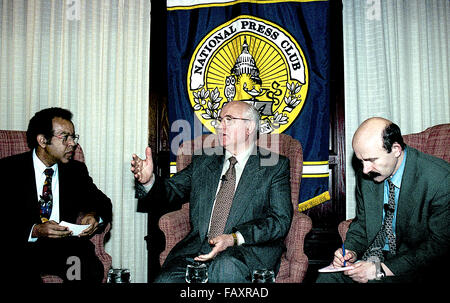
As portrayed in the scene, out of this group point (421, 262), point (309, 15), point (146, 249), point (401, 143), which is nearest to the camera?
point (421, 262)

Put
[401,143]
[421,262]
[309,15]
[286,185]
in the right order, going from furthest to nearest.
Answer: [309,15] → [286,185] → [401,143] → [421,262]

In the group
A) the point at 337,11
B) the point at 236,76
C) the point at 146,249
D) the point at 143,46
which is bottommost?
the point at 146,249

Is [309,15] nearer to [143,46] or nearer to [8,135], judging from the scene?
[143,46]

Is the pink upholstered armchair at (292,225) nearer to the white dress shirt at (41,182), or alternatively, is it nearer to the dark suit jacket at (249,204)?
the dark suit jacket at (249,204)

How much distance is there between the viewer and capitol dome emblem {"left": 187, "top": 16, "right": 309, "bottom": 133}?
3500 mm

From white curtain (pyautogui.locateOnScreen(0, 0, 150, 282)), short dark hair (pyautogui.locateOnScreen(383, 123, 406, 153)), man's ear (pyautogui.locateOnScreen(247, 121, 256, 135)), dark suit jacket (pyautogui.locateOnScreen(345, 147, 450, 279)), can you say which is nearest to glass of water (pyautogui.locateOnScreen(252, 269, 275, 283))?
dark suit jacket (pyautogui.locateOnScreen(345, 147, 450, 279))

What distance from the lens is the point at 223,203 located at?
8.29 ft

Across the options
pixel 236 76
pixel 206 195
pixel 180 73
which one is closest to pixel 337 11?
pixel 236 76

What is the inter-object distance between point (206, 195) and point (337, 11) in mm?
2480

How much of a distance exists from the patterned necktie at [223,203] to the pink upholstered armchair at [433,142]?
843 mm

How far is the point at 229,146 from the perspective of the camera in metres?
2.70

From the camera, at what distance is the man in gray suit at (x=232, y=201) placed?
7.19ft

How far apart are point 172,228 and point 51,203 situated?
0.99 meters

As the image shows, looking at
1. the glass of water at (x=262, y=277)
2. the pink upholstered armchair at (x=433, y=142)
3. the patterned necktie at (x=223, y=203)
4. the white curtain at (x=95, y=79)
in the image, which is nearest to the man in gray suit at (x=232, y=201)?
the patterned necktie at (x=223, y=203)
